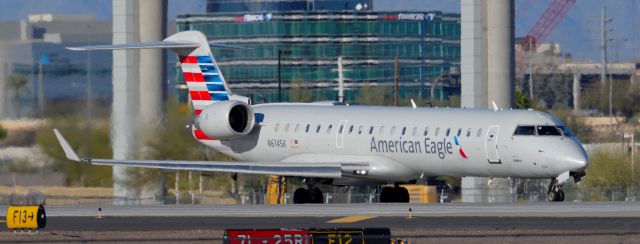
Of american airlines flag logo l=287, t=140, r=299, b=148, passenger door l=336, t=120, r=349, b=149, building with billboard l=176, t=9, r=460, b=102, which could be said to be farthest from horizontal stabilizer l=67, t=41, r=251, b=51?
building with billboard l=176, t=9, r=460, b=102

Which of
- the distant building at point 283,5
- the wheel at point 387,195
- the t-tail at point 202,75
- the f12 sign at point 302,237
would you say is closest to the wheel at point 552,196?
the wheel at point 387,195

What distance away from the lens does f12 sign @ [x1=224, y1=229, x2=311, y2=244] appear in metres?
25.1

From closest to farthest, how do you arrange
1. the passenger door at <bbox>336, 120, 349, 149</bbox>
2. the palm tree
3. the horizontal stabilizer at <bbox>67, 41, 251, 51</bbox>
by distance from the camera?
1. the passenger door at <bbox>336, 120, 349, 149</bbox>
2. the horizontal stabilizer at <bbox>67, 41, 251, 51</bbox>
3. the palm tree

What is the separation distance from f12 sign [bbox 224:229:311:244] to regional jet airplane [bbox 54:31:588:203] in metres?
15.4

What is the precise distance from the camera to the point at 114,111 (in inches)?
2082

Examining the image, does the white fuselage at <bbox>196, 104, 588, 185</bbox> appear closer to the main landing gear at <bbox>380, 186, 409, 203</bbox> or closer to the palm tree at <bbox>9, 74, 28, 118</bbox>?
the main landing gear at <bbox>380, 186, 409, 203</bbox>

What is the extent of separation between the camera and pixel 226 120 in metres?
45.6

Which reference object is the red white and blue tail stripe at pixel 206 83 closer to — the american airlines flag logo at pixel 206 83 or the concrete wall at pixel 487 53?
the american airlines flag logo at pixel 206 83

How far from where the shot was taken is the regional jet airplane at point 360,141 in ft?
133

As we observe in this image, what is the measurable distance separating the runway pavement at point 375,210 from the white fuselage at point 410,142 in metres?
3.75

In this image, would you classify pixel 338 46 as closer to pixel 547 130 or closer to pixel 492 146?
pixel 492 146

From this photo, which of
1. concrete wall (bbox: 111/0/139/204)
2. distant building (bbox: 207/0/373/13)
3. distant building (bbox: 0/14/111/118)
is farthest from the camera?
distant building (bbox: 207/0/373/13)

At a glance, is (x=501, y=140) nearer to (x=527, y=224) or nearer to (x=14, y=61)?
(x=527, y=224)

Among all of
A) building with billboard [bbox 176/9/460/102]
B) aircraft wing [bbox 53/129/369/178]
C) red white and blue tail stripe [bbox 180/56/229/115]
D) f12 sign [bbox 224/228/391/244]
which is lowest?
f12 sign [bbox 224/228/391/244]
